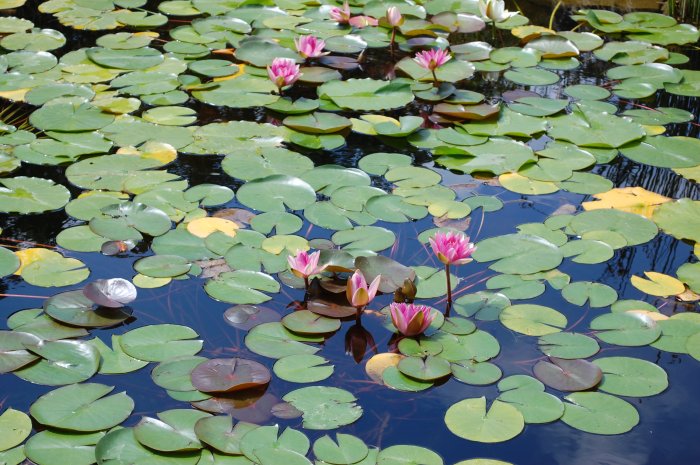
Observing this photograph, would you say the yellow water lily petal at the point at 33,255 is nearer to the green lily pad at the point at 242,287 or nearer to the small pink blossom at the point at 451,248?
the green lily pad at the point at 242,287

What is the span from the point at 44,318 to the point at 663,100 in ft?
10.5

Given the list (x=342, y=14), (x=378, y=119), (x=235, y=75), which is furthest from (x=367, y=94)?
(x=342, y=14)

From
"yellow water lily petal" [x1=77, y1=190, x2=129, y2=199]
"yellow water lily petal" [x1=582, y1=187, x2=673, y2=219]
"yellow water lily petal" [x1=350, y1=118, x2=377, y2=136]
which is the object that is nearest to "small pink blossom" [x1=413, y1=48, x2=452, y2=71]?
"yellow water lily petal" [x1=350, y1=118, x2=377, y2=136]

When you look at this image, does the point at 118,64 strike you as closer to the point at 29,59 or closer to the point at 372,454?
the point at 29,59

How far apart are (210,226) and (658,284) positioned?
1.56 meters

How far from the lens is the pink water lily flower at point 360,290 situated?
2.41 meters

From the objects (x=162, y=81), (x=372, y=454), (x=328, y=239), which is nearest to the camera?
(x=372, y=454)

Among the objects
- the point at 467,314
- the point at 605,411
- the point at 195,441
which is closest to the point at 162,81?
the point at 467,314

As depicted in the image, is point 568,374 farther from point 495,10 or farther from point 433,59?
point 495,10

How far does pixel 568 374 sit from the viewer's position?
2314 mm

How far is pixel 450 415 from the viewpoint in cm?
216

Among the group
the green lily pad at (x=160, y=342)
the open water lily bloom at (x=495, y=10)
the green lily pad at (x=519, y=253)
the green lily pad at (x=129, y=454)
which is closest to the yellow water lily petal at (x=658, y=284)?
the green lily pad at (x=519, y=253)

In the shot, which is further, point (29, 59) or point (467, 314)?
point (29, 59)

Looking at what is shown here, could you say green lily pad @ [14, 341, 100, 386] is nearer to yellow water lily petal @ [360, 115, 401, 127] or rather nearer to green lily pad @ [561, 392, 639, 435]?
green lily pad @ [561, 392, 639, 435]
